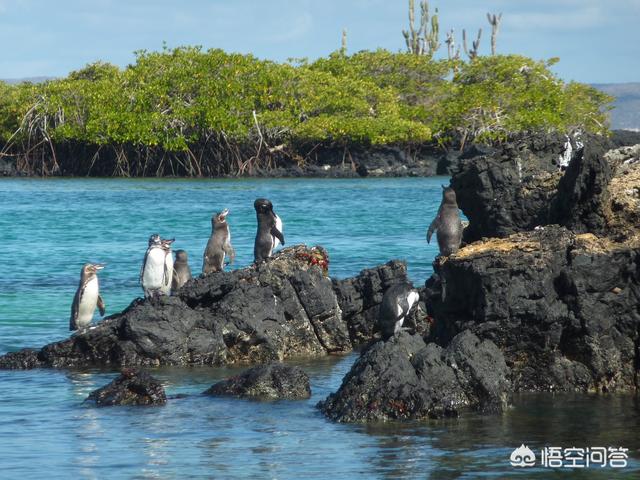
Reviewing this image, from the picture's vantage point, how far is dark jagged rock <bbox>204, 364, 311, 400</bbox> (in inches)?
436

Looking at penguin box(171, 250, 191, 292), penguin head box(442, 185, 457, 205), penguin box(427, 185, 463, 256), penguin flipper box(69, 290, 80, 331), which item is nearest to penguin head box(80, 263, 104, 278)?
penguin flipper box(69, 290, 80, 331)

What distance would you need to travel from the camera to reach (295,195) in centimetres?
4806

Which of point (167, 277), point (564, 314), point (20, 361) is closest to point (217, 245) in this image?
point (167, 277)

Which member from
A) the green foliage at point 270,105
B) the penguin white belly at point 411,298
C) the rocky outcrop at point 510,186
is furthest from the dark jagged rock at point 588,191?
the green foliage at point 270,105

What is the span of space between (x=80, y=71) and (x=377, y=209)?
3800 centimetres

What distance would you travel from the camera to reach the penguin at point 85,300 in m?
14.7

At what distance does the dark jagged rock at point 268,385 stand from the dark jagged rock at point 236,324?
183 centimetres

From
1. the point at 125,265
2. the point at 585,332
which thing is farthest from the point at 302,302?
the point at 125,265

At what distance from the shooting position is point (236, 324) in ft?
43.9

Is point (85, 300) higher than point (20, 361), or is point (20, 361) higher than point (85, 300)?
point (85, 300)
